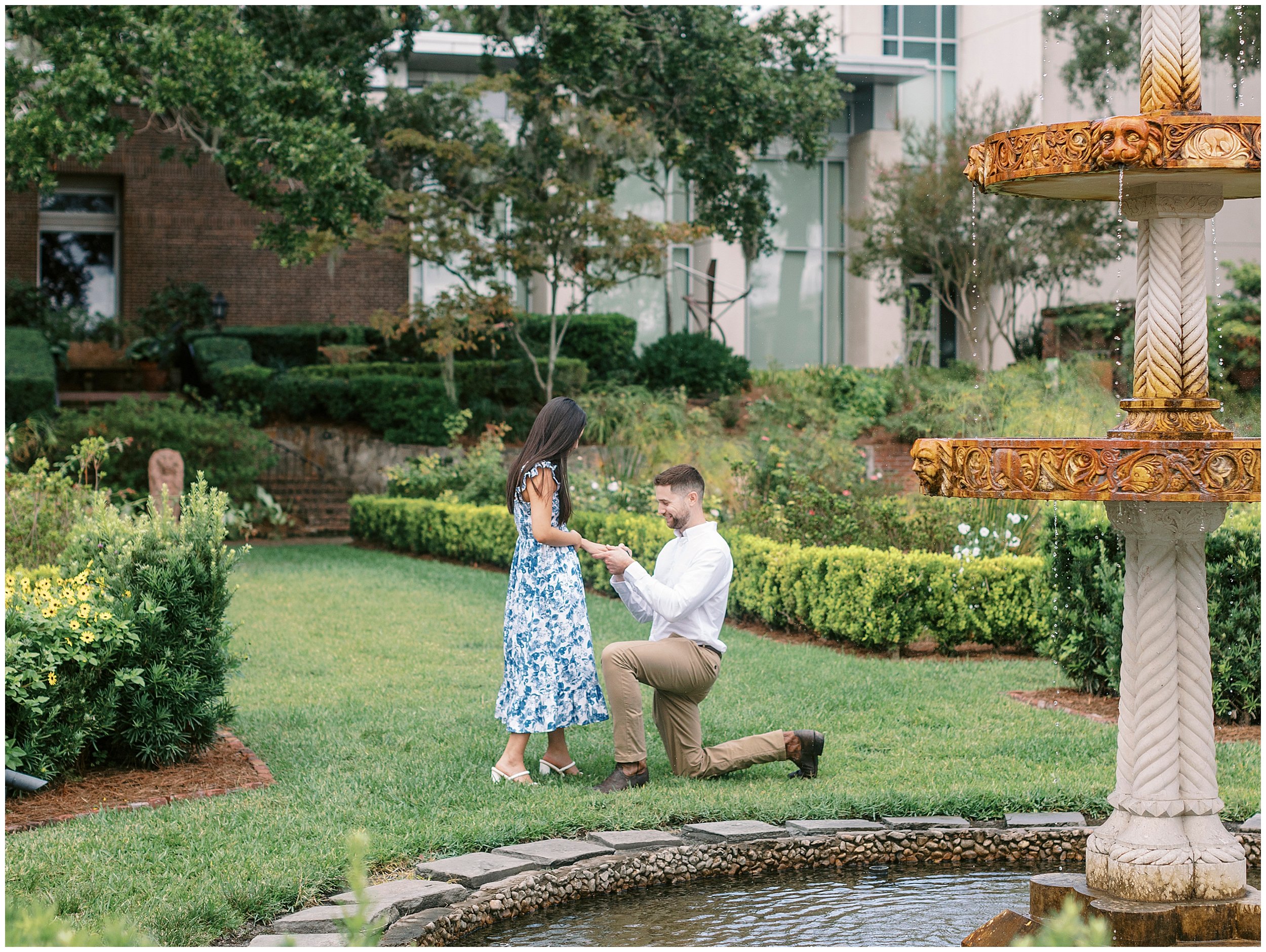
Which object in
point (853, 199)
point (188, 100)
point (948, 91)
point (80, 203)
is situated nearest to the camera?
point (188, 100)

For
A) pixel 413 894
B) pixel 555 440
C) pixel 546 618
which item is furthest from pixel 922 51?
pixel 413 894

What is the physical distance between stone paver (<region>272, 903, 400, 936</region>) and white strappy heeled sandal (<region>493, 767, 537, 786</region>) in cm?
156

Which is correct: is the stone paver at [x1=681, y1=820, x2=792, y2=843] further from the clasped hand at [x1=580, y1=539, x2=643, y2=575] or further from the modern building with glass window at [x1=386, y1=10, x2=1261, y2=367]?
the modern building with glass window at [x1=386, y1=10, x2=1261, y2=367]

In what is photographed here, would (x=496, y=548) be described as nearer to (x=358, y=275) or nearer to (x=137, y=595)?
(x=137, y=595)

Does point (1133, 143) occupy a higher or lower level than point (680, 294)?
lower

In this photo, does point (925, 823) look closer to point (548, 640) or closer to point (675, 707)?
point (675, 707)

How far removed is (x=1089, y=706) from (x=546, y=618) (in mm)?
3394

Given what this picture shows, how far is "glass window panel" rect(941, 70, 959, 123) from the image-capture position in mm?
28234

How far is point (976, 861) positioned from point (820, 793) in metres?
0.69

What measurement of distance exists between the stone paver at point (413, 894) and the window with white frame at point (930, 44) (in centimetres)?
2665

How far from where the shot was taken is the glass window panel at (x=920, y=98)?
2779 cm

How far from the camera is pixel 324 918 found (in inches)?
149

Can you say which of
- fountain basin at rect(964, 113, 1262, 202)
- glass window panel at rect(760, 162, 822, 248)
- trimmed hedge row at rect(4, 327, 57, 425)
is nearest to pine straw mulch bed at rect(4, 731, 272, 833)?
fountain basin at rect(964, 113, 1262, 202)

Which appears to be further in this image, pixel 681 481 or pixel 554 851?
pixel 681 481
